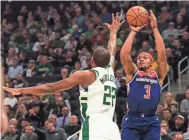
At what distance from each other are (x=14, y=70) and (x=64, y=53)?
1.77 meters

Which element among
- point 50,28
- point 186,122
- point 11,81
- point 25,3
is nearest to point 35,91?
point 186,122

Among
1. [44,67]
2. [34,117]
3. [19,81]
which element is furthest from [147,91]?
[44,67]

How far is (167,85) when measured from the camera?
1794cm

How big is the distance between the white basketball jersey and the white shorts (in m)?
0.08

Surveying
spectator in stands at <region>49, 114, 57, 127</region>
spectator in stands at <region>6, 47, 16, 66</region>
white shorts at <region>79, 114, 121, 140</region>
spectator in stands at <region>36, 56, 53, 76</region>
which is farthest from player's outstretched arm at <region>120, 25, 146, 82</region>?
spectator in stands at <region>6, 47, 16, 66</region>

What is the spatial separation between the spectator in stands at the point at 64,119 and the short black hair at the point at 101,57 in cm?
778

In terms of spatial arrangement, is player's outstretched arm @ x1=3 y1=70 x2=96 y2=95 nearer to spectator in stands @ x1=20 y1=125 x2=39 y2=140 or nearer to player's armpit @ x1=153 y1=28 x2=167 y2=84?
player's armpit @ x1=153 y1=28 x2=167 y2=84

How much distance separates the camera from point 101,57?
8.13 meters

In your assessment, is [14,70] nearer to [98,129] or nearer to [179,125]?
[179,125]

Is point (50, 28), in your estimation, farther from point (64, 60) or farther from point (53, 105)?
point (53, 105)

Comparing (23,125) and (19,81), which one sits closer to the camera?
(23,125)

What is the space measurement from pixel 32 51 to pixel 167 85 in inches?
236

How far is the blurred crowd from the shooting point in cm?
1547

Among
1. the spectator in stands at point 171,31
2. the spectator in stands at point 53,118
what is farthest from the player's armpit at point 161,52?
the spectator in stands at point 171,31
